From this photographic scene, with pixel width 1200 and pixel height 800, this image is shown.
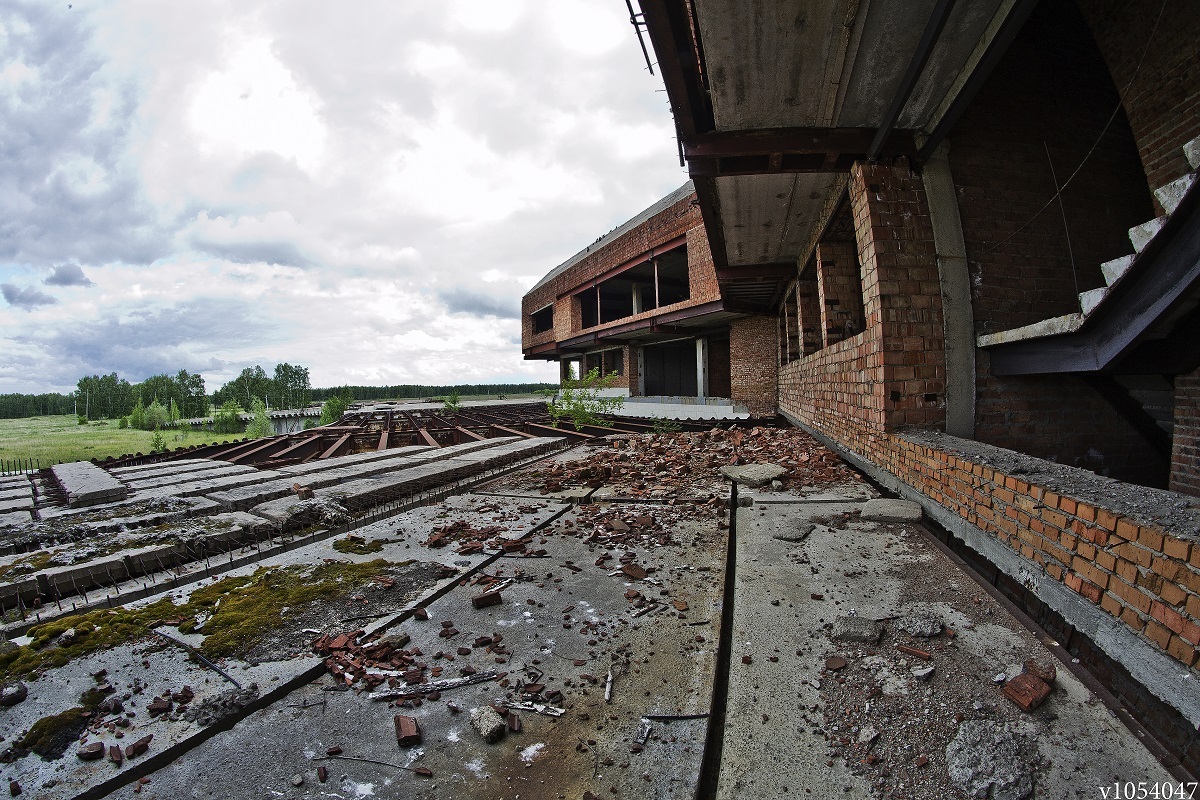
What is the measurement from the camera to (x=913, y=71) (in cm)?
323

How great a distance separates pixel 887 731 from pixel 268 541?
332 cm

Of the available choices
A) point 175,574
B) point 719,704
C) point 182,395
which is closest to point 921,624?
point 719,704

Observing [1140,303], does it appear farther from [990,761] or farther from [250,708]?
[250,708]

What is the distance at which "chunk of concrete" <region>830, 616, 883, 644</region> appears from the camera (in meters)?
1.78

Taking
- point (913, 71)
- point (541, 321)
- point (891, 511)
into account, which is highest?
point (541, 321)

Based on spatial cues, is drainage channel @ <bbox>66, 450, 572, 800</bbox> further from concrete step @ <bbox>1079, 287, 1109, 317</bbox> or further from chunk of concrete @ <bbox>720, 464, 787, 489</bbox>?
concrete step @ <bbox>1079, 287, 1109, 317</bbox>

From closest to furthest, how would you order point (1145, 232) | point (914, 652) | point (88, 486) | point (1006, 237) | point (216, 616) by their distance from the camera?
point (914, 652) → point (216, 616) → point (1145, 232) → point (88, 486) → point (1006, 237)

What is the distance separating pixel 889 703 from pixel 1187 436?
427cm

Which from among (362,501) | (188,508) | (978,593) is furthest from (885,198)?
(188,508)

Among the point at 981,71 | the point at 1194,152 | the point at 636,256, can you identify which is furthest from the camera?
the point at 636,256

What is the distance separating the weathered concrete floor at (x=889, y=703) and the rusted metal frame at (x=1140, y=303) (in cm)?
201

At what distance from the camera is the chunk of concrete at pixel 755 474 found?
163 inches

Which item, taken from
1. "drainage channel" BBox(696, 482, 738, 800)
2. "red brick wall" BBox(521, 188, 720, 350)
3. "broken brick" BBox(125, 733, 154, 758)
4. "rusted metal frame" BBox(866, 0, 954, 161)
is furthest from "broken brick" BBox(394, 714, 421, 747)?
"red brick wall" BBox(521, 188, 720, 350)

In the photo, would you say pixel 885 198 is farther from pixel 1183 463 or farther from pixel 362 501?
pixel 362 501
